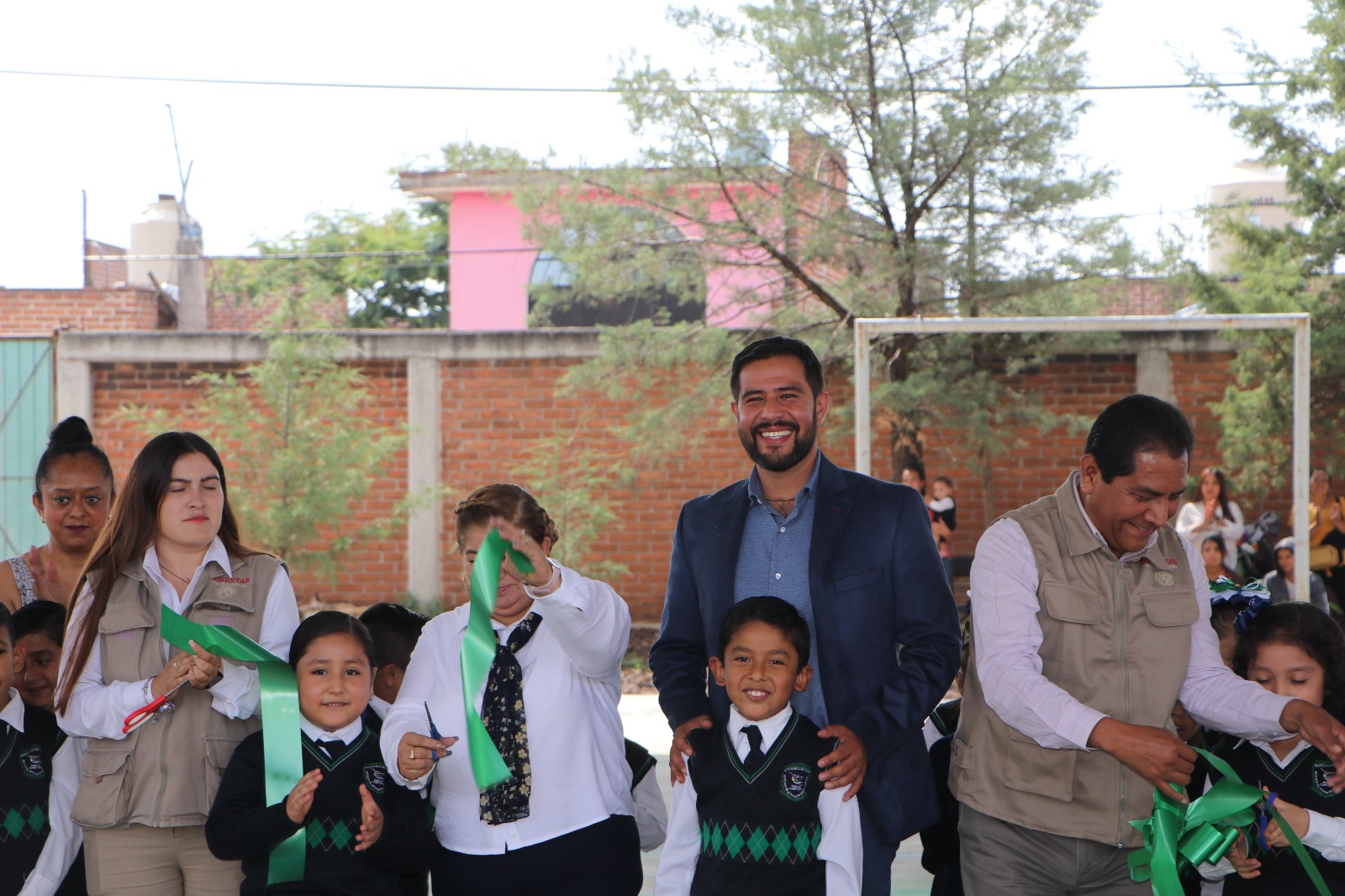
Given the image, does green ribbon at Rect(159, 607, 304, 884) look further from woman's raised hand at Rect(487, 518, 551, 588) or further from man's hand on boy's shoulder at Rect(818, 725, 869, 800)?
man's hand on boy's shoulder at Rect(818, 725, 869, 800)

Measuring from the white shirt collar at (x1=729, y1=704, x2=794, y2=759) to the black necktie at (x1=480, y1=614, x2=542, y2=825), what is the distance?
1.49 ft

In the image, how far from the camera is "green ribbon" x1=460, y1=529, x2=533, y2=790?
8.62 feet

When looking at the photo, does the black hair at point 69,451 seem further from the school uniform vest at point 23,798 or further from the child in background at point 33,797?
the school uniform vest at point 23,798

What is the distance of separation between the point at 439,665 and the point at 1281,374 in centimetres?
884

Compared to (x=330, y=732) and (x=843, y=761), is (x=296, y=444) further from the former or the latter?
(x=843, y=761)

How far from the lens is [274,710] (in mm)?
2885

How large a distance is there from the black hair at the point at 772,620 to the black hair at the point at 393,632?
127 centimetres

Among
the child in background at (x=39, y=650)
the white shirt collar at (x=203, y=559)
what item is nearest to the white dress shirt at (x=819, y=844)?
the white shirt collar at (x=203, y=559)

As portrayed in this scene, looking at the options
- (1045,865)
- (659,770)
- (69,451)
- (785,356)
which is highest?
(785,356)

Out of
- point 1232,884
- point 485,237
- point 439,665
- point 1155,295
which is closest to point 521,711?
point 439,665

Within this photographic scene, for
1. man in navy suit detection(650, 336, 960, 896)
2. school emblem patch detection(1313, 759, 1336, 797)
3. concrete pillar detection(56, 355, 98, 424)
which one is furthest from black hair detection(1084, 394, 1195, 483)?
concrete pillar detection(56, 355, 98, 424)

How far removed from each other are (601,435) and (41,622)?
7.19 meters

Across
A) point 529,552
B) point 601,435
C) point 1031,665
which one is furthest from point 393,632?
point 601,435

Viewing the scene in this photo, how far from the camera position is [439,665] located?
2883 millimetres
